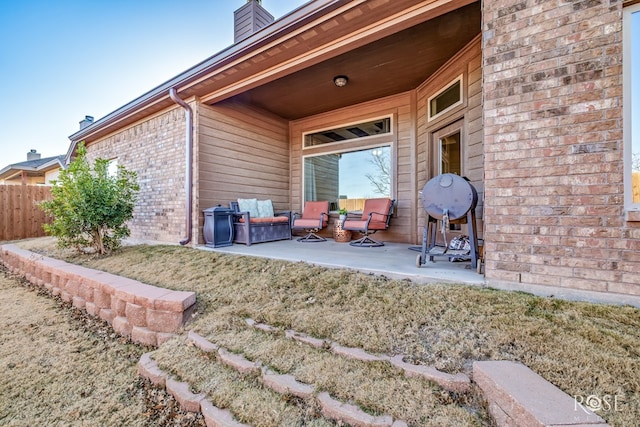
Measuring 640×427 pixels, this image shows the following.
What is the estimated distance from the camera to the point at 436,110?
170 inches

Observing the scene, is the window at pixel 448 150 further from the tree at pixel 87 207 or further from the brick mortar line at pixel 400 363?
the tree at pixel 87 207

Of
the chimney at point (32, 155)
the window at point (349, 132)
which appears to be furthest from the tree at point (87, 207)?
the chimney at point (32, 155)

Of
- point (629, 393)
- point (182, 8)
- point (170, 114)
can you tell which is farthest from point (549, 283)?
point (182, 8)

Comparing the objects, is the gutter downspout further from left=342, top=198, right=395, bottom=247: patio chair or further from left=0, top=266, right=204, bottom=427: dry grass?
left=342, top=198, right=395, bottom=247: patio chair

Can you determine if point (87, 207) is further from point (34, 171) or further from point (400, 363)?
point (34, 171)

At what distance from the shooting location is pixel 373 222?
4.54m

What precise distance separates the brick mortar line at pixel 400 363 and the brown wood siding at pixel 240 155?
3.54m

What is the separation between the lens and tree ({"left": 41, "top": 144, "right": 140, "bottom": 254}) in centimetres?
429

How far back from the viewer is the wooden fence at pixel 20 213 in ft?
23.4

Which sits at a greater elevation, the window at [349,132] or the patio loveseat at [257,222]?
the window at [349,132]

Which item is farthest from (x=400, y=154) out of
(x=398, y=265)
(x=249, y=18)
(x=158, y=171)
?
(x=158, y=171)

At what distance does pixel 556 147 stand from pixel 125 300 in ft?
12.4

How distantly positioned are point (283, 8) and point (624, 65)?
7287 mm

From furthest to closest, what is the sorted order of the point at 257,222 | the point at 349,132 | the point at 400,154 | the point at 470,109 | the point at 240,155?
1. the point at 349,132
2. the point at 240,155
3. the point at 400,154
4. the point at 257,222
5. the point at 470,109
